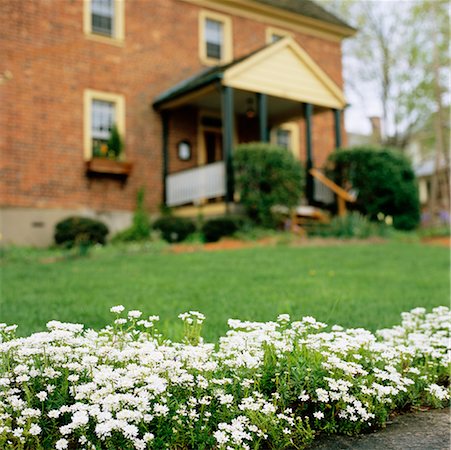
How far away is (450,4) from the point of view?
26375 mm

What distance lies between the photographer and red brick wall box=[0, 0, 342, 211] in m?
13.7

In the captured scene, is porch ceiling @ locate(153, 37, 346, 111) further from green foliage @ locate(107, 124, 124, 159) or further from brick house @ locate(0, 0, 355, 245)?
green foliage @ locate(107, 124, 124, 159)

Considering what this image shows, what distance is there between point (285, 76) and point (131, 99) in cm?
408

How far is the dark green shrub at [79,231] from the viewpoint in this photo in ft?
42.1

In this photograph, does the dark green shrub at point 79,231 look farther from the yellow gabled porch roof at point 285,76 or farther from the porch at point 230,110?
the yellow gabled porch roof at point 285,76

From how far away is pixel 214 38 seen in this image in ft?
57.9

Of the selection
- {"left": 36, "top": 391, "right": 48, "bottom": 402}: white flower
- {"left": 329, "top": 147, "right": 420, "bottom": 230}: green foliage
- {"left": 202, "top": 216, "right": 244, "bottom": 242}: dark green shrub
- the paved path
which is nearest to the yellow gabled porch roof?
{"left": 329, "top": 147, "right": 420, "bottom": 230}: green foliage

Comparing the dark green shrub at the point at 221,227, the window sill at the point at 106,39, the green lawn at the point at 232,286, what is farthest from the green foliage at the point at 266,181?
Answer: the window sill at the point at 106,39

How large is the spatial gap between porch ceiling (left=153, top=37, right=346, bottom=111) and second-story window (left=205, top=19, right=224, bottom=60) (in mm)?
1423

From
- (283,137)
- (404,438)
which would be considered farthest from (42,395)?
(283,137)

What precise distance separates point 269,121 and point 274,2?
12.3 feet

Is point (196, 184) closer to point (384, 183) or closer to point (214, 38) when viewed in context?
point (384, 183)

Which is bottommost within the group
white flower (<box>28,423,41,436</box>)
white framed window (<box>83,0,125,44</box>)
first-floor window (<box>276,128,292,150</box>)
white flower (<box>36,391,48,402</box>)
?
white flower (<box>28,423,41,436</box>)

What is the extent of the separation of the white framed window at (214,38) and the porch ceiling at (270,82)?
1.22 meters
